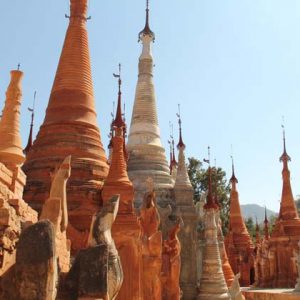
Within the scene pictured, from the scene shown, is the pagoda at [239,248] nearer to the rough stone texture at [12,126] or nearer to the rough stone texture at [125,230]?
the rough stone texture at [125,230]

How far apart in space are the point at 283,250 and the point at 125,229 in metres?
17.2

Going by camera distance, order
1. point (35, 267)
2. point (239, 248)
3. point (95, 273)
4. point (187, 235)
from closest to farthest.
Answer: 1. point (35, 267)
2. point (95, 273)
3. point (187, 235)
4. point (239, 248)

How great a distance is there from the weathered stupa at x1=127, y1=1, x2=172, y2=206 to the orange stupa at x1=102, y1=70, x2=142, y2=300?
561 cm

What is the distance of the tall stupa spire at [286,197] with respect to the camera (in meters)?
27.6


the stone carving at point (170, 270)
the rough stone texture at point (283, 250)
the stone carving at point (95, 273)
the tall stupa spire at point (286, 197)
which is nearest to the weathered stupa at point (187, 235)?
the stone carving at point (170, 270)

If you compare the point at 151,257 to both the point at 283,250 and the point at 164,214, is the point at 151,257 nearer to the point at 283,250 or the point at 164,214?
the point at 164,214

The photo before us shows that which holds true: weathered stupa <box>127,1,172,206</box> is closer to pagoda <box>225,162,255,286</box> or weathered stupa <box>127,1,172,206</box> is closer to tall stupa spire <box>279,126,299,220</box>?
tall stupa spire <box>279,126,299,220</box>

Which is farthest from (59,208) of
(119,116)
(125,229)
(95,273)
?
(119,116)

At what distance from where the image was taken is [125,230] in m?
12.0

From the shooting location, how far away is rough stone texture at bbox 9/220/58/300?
13.9 feet

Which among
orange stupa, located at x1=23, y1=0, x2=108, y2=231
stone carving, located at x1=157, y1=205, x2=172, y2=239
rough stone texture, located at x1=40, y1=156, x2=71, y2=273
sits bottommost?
rough stone texture, located at x1=40, y1=156, x2=71, y2=273

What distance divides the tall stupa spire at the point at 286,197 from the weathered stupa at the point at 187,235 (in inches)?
372

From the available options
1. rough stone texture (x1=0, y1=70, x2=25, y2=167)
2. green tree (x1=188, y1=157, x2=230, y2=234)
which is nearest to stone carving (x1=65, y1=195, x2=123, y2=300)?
rough stone texture (x1=0, y1=70, x2=25, y2=167)

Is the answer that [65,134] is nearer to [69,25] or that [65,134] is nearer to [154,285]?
[69,25]
